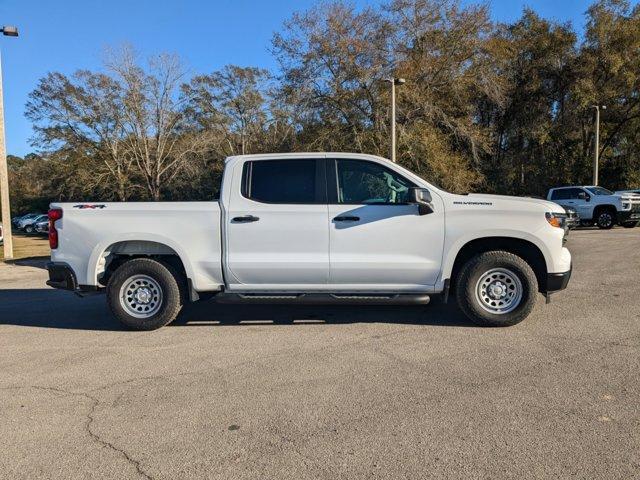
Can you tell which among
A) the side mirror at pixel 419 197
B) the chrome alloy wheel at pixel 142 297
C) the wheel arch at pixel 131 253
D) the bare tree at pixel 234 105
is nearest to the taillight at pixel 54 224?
the wheel arch at pixel 131 253

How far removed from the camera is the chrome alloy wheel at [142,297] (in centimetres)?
624

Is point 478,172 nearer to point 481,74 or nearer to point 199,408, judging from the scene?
point 481,74

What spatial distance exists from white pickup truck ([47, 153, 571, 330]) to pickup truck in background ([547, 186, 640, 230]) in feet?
58.7

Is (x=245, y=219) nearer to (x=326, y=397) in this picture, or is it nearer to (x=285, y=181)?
(x=285, y=181)

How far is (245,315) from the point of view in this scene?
22.8 ft

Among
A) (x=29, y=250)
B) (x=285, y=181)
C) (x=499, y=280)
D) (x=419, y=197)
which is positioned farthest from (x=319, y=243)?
(x=29, y=250)

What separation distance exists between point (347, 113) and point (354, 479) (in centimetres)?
2610

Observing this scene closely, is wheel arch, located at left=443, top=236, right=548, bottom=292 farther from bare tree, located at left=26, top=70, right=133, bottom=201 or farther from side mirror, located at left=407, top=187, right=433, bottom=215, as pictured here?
bare tree, located at left=26, top=70, right=133, bottom=201

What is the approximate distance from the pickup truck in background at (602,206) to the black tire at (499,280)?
704 inches

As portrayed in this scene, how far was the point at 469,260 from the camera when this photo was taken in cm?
607

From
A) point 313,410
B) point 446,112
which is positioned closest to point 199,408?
point 313,410

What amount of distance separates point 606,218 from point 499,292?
60.9ft

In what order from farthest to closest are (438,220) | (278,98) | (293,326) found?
1. (278,98)
2. (293,326)
3. (438,220)

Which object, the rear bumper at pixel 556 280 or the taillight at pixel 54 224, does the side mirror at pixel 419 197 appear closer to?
the rear bumper at pixel 556 280
